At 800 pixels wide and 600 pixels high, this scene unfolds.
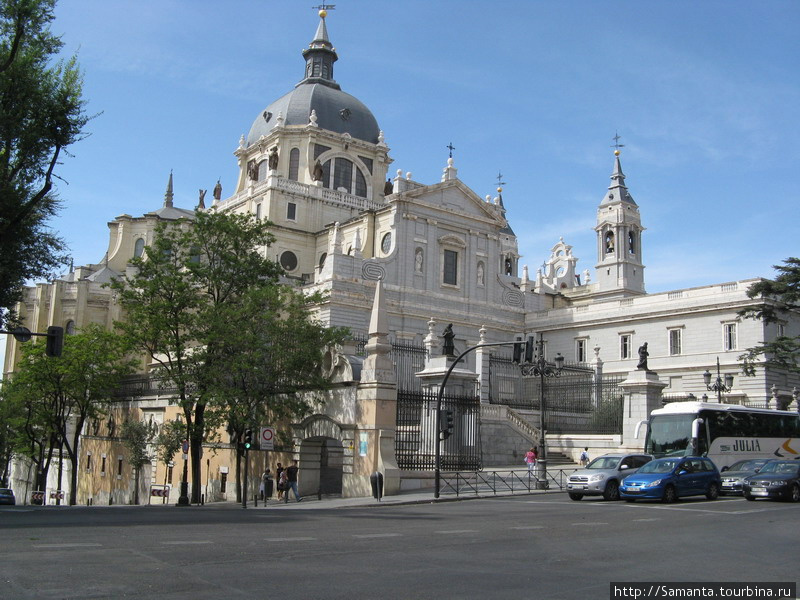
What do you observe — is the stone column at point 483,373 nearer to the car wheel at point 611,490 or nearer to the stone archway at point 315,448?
the stone archway at point 315,448

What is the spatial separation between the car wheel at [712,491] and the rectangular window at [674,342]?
3096 cm

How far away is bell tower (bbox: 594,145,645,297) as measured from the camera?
77438 mm

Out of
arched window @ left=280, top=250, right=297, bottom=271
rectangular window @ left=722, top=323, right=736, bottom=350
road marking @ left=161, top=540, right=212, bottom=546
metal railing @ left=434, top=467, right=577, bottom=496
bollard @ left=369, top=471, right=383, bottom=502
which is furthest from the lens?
arched window @ left=280, top=250, right=297, bottom=271

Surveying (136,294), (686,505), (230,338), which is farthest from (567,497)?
(136,294)

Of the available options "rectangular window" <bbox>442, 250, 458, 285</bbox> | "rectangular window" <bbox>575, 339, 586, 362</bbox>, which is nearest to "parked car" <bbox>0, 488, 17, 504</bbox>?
"rectangular window" <bbox>442, 250, 458, 285</bbox>

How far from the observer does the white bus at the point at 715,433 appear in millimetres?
27281

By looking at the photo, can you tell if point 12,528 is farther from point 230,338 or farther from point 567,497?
point 567,497

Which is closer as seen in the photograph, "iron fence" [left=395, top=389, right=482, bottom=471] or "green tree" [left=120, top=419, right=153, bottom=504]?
"iron fence" [left=395, top=389, right=482, bottom=471]

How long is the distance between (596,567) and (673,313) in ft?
147

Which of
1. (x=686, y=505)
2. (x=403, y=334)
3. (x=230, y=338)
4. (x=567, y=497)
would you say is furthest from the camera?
(x=403, y=334)

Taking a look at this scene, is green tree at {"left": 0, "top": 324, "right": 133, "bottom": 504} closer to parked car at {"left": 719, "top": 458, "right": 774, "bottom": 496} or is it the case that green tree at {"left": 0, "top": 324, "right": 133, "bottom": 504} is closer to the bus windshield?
the bus windshield

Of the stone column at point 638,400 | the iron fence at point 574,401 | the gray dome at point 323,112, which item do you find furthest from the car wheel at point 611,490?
the gray dome at point 323,112

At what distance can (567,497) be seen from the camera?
25.1 m

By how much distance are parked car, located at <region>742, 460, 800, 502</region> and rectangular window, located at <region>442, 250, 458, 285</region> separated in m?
38.2
